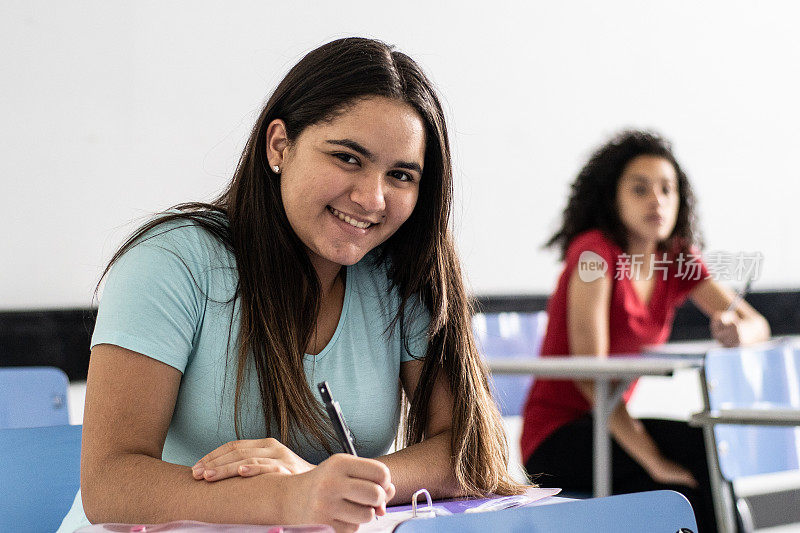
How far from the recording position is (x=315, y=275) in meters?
1.20

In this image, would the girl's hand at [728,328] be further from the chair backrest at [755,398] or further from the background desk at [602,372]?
the background desk at [602,372]

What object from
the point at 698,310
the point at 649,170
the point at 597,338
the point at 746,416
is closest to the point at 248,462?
the point at 746,416

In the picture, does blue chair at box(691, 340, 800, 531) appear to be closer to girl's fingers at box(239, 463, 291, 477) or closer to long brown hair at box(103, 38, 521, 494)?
long brown hair at box(103, 38, 521, 494)

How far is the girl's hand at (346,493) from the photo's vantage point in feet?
2.59

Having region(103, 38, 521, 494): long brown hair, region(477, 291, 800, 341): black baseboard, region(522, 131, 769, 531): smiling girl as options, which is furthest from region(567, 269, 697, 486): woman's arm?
region(103, 38, 521, 494): long brown hair

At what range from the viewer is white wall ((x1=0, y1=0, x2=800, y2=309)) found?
2430 mm

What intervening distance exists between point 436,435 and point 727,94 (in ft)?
10.3

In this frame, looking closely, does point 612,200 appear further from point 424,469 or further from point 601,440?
point 424,469

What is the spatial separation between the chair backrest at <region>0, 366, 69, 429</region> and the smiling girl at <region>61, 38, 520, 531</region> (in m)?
0.60

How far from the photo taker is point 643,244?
2.68m

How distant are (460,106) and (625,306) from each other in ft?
3.49

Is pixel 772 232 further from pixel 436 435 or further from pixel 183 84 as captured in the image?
pixel 436 435

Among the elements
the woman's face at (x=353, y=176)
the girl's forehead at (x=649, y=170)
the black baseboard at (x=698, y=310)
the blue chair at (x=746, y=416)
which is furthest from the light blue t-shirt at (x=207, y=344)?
the black baseboard at (x=698, y=310)

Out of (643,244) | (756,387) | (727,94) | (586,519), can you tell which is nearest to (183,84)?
(643,244)
